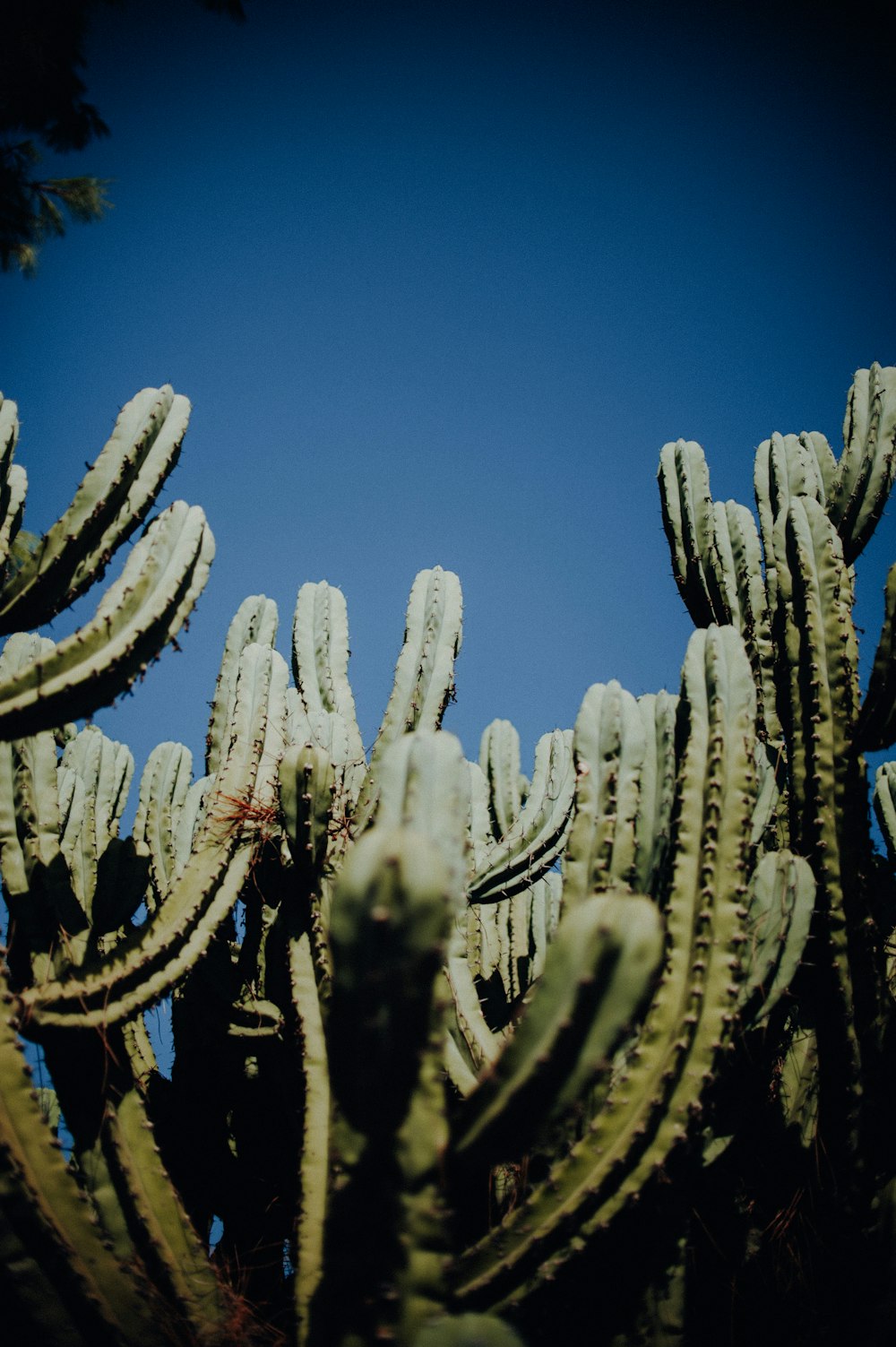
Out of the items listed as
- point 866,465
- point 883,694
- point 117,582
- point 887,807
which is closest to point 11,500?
point 117,582

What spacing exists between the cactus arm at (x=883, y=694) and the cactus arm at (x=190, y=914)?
2.19 m

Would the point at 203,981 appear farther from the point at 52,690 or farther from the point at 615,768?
the point at 615,768

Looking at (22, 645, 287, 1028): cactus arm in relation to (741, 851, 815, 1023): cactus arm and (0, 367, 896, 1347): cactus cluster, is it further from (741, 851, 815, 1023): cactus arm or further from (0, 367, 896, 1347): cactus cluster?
(741, 851, 815, 1023): cactus arm

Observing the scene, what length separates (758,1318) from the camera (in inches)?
90.2

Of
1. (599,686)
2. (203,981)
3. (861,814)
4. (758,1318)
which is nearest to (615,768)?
(599,686)

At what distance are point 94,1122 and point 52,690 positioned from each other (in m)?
1.14

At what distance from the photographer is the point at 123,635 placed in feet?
6.93

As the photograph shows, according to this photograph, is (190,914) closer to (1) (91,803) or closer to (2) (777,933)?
(1) (91,803)

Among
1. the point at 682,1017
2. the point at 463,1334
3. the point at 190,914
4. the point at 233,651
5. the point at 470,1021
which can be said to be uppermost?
the point at 233,651

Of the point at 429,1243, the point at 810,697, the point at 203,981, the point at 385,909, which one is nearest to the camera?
the point at 385,909

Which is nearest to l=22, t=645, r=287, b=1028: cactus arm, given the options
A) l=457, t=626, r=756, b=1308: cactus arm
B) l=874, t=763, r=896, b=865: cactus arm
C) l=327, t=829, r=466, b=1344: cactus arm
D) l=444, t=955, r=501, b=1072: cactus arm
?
l=444, t=955, r=501, b=1072: cactus arm

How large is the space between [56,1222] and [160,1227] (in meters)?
0.38

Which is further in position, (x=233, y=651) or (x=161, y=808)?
(x=233, y=651)

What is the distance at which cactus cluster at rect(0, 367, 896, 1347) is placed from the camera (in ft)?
4.19
